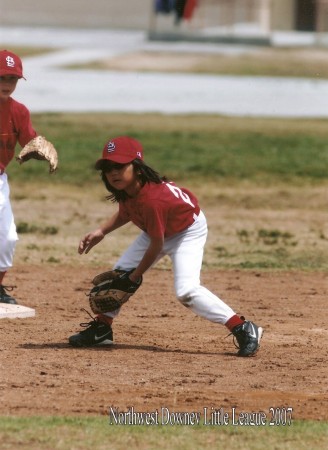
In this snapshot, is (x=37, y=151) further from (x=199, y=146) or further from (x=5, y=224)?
(x=199, y=146)

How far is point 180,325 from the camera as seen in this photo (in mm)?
8797

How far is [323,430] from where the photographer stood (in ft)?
20.0

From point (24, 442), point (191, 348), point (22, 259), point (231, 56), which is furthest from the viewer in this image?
point (231, 56)

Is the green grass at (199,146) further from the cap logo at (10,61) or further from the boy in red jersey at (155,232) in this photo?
the boy in red jersey at (155,232)

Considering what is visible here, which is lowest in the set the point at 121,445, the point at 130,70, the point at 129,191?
the point at 130,70

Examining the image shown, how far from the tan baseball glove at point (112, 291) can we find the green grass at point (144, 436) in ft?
5.19

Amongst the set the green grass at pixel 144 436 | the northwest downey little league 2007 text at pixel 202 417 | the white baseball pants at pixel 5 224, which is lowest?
the northwest downey little league 2007 text at pixel 202 417

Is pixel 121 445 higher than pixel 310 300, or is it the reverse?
pixel 121 445

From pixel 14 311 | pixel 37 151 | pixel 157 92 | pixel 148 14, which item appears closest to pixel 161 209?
pixel 37 151

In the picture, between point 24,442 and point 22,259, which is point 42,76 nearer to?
point 22,259

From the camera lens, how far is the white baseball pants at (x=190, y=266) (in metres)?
7.55

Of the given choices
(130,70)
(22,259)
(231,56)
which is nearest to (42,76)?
(130,70)

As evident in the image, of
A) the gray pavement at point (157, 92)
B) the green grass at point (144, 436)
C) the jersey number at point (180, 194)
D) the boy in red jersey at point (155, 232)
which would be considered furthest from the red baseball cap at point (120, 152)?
the gray pavement at point (157, 92)

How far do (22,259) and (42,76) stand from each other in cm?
1623
